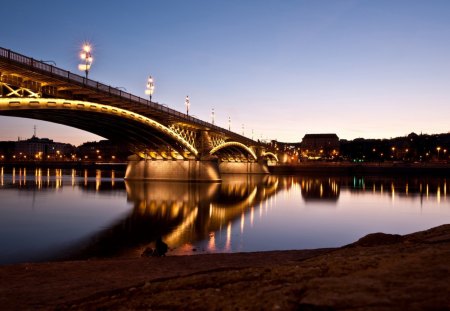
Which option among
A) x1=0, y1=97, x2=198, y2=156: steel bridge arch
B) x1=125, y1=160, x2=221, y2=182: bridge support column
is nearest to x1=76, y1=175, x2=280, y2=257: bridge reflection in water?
x1=0, y1=97, x2=198, y2=156: steel bridge arch

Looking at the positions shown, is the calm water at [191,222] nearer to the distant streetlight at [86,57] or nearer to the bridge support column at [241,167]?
the distant streetlight at [86,57]

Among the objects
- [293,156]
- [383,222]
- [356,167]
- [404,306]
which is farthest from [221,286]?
[293,156]

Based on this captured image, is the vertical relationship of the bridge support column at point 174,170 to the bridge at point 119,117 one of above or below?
below

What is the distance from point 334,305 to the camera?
5305 mm

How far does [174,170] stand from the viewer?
6800 cm

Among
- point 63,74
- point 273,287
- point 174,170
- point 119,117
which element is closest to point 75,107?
point 63,74

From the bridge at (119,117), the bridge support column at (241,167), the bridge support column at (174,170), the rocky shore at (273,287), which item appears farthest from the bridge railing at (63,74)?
the bridge support column at (241,167)

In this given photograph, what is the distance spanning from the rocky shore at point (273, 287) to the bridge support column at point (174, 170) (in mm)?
55302

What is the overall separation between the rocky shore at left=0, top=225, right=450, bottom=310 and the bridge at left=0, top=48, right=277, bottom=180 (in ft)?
73.3

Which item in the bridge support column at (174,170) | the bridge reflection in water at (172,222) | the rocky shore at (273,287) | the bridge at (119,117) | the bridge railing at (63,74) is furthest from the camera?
the bridge support column at (174,170)

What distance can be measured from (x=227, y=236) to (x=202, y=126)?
43.6 meters

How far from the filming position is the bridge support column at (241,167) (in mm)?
113994

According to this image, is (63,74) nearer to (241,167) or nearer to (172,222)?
(172,222)

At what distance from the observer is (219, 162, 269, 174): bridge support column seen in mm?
113994
